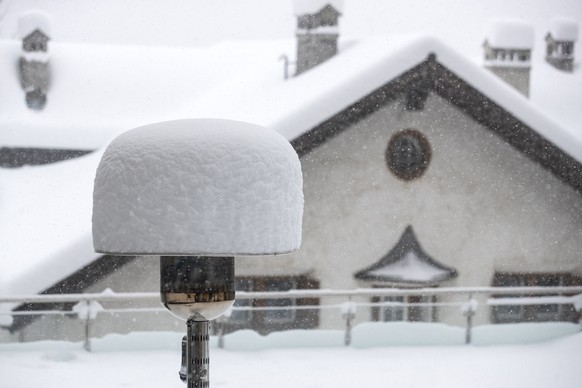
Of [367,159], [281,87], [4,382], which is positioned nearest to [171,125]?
[4,382]

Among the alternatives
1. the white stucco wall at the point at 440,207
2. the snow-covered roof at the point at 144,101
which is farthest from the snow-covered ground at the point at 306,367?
the white stucco wall at the point at 440,207

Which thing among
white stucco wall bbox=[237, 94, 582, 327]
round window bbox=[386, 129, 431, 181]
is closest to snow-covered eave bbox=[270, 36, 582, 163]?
white stucco wall bbox=[237, 94, 582, 327]

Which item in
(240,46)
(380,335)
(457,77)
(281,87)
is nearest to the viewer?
(380,335)

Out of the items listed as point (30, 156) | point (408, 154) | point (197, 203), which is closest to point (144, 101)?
point (30, 156)

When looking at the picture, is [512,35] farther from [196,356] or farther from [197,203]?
[197,203]

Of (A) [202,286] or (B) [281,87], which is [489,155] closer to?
(B) [281,87]

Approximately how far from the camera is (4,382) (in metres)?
4.66

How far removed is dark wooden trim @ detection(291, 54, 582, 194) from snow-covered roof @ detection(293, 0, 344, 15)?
2581 millimetres

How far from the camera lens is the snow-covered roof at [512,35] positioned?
40.3ft

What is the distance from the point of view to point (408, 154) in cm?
860

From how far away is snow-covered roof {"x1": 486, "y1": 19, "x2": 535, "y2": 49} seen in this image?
12.3 meters

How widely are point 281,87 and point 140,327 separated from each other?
4.07 m

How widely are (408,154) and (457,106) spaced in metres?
0.82

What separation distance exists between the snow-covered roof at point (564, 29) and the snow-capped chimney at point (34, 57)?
1086cm
